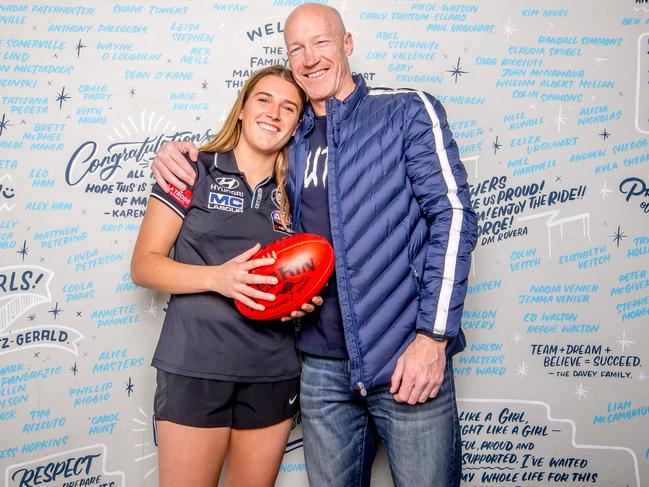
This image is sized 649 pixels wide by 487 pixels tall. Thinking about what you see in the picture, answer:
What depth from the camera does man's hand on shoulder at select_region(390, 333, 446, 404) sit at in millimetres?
1069

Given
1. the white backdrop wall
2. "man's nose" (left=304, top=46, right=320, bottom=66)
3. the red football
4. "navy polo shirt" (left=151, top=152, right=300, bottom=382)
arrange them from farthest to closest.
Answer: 1. the white backdrop wall
2. "man's nose" (left=304, top=46, right=320, bottom=66)
3. "navy polo shirt" (left=151, top=152, right=300, bottom=382)
4. the red football

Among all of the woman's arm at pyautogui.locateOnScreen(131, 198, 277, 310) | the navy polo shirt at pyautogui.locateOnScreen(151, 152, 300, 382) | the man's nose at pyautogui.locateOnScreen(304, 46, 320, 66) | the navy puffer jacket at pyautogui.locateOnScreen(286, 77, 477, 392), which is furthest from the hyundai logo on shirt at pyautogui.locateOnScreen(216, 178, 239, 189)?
the man's nose at pyautogui.locateOnScreen(304, 46, 320, 66)

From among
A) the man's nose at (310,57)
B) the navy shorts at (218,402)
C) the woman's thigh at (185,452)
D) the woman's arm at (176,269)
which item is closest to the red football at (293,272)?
the woman's arm at (176,269)

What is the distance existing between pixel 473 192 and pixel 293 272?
787 millimetres

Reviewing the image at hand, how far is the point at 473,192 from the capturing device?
5.12ft

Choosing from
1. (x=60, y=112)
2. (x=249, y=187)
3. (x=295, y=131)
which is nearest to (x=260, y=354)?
(x=249, y=187)

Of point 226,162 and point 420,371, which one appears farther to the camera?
point 226,162

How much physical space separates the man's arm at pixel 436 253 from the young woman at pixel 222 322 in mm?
315

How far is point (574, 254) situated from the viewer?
1.56m

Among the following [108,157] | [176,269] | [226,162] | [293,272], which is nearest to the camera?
[293,272]

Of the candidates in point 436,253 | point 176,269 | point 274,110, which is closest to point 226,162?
point 274,110

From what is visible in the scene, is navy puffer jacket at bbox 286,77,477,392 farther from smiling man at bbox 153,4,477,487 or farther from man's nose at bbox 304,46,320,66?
man's nose at bbox 304,46,320,66

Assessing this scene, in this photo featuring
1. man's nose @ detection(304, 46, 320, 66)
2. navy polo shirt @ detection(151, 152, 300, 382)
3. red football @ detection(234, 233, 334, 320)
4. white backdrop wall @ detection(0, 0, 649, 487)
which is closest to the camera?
red football @ detection(234, 233, 334, 320)

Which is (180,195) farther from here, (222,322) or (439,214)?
(439,214)
